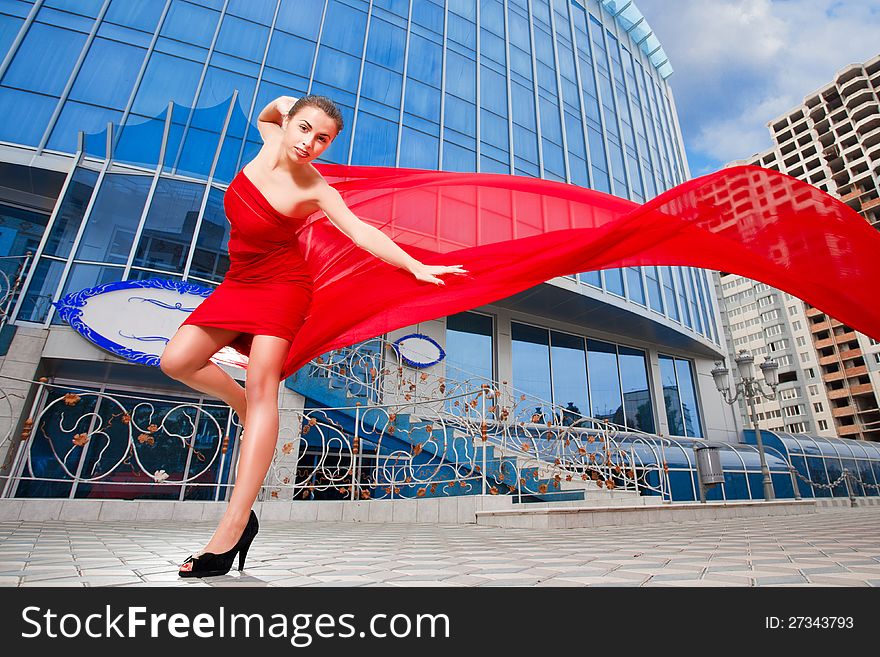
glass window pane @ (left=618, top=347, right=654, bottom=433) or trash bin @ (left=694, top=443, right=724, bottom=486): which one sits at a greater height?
glass window pane @ (left=618, top=347, right=654, bottom=433)

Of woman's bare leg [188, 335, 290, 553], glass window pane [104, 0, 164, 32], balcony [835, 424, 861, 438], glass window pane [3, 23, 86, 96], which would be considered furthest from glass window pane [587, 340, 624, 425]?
balcony [835, 424, 861, 438]

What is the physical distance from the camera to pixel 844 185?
52562 mm

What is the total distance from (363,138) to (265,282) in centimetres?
1332

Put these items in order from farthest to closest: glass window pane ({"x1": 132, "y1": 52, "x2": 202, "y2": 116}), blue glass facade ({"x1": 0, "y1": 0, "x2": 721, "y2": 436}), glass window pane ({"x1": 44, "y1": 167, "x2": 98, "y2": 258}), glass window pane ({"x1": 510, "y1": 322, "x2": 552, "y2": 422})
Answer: glass window pane ({"x1": 510, "y1": 322, "x2": 552, "y2": 422}) < glass window pane ({"x1": 132, "y1": 52, "x2": 202, "y2": 116}) < blue glass facade ({"x1": 0, "y1": 0, "x2": 721, "y2": 436}) < glass window pane ({"x1": 44, "y1": 167, "x2": 98, "y2": 258})

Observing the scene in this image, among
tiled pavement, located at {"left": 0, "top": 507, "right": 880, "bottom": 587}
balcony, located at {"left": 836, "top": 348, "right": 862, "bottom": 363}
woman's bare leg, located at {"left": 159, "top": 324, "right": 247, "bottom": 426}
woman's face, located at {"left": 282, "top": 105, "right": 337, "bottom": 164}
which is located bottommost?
tiled pavement, located at {"left": 0, "top": 507, "right": 880, "bottom": 587}

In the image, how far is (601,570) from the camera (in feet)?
7.32

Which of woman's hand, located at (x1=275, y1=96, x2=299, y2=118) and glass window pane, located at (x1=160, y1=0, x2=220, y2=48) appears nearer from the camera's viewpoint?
woman's hand, located at (x1=275, y1=96, x2=299, y2=118)

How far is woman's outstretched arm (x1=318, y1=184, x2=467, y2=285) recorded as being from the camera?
2381 mm

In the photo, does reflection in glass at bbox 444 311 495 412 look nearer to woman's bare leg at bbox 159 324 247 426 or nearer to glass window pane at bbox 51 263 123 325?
glass window pane at bbox 51 263 123 325

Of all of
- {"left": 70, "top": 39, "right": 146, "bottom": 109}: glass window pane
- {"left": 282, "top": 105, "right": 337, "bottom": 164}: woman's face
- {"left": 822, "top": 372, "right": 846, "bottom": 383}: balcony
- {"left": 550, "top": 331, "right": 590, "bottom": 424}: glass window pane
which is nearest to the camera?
{"left": 282, "top": 105, "right": 337, "bottom": 164}: woman's face

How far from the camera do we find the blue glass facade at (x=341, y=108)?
1116 centimetres

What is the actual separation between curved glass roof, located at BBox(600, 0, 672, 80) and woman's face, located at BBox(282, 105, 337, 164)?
1085 inches
